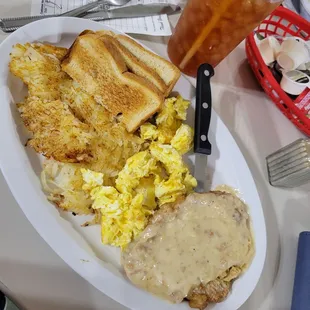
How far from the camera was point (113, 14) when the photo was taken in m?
1.33

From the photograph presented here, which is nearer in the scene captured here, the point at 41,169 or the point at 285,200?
the point at 41,169

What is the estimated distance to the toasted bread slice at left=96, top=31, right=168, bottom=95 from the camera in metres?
1.15

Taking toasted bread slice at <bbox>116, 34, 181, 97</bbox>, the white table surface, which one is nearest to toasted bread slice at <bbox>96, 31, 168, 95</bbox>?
toasted bread slice at <bbox>116, 34, 181, 97</bbox>

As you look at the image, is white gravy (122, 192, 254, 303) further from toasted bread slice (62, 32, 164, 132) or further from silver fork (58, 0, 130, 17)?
silver fork (58, 0, 130, 17)

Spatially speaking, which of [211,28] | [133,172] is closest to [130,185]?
[133,172]

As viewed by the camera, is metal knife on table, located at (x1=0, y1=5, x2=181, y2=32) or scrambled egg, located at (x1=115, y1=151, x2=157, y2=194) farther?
metal knife on table, located at (x1=0, y1=5, x2=181, y2=32)

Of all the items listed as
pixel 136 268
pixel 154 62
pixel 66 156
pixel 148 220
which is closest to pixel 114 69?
pixel 154 62

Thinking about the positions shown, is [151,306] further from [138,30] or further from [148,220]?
[138,30]

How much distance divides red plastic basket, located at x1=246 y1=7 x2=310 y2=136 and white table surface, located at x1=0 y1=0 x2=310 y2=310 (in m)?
0.05

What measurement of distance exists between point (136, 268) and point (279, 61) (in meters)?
0.88

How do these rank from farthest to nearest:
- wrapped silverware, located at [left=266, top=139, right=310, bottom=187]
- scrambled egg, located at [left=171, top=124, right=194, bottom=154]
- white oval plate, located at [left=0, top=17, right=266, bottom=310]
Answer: wrapped silverware, located at [left=266, top=139, right=310, bottom=187] → scrambled egg, located at [left=171, top=124, right=194, bottom=154] → white oval plate, located at [left=0, top=17, right=266, bottom=310]

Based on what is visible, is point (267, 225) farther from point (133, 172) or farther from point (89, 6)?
point (89, 6)

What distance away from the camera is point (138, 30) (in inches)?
52.9

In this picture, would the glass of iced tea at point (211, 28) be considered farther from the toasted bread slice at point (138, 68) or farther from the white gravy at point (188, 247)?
the white gravy at point (188, 247)
